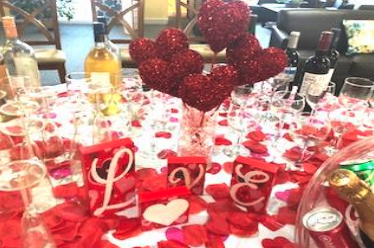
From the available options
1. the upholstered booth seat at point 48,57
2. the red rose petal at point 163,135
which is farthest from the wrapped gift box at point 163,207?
the upholstered booth seat at point 48,57

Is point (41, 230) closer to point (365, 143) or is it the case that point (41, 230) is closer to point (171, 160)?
point (171, 160)

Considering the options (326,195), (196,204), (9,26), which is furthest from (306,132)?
(9,26)

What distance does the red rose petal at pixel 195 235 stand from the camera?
1.87 ft

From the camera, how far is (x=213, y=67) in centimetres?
64

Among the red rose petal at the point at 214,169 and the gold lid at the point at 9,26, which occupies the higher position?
the gold lid at the point at 9,26

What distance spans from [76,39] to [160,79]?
4.05 metres

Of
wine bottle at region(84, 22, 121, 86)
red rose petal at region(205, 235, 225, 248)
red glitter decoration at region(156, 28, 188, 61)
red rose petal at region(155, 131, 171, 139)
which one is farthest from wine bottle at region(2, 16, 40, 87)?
red rose petal at region(205, 235, 225, 248)

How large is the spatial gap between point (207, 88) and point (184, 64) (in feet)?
0.23

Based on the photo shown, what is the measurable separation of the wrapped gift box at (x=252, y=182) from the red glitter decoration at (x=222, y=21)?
24 cm

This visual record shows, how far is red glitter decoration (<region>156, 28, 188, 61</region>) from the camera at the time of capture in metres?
0.65

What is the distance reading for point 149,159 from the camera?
788mm

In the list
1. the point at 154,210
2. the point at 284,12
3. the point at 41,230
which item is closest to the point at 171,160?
the point at 154,210

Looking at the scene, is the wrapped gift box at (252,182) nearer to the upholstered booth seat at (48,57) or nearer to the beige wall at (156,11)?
the upholstered booth seat at (48,57)

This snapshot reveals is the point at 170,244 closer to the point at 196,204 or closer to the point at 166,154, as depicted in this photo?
the point at 196,204
